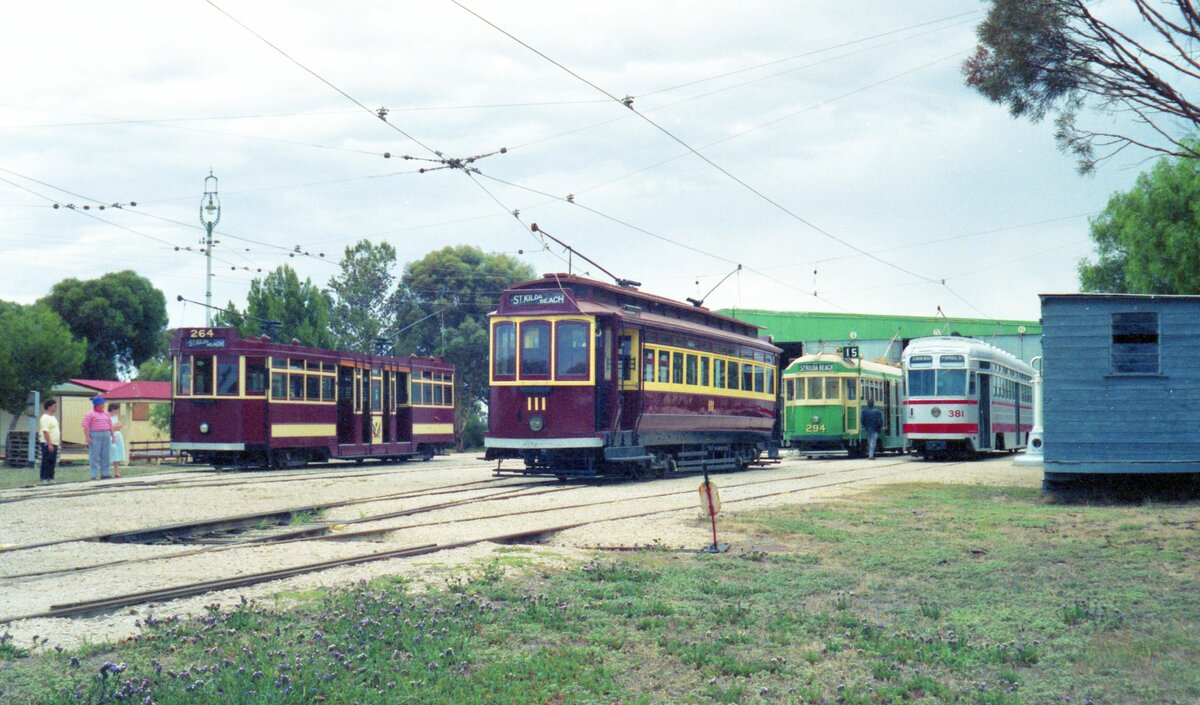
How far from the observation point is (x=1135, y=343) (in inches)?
595

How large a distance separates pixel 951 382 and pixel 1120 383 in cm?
1343

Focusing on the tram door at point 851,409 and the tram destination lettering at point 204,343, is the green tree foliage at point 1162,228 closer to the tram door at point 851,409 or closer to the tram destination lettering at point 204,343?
the tram door at point 851,409

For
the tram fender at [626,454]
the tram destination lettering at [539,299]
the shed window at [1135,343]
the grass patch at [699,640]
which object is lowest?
the grass patch at [699,640]

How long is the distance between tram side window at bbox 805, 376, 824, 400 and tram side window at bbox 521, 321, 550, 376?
14.7 metres

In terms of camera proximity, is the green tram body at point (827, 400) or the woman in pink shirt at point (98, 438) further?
the green tram body at point (827, 400)

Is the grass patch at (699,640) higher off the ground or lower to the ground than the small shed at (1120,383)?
lower

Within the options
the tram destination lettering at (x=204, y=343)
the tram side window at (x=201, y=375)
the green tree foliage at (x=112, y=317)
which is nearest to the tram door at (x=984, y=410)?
the tram destination lettering at (x=204, y=343)

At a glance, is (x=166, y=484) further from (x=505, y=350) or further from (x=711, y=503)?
(x=711, y=503)

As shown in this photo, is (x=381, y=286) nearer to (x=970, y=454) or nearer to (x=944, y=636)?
(x=970, y=454)

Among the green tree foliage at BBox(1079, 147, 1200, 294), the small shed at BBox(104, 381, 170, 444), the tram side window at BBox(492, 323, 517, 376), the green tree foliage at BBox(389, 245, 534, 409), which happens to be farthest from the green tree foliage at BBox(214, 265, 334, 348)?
the green tree foliage at BBox(1079, 147, 1200, 294)

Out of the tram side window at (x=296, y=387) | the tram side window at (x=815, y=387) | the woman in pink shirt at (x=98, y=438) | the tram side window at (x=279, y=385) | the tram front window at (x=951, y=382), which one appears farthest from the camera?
the tram side window at (x=815, y=387)

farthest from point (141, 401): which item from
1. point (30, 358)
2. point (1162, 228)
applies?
point (1162, 228)

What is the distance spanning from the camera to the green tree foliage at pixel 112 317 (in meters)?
65.2

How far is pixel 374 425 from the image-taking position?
92.5 feet
